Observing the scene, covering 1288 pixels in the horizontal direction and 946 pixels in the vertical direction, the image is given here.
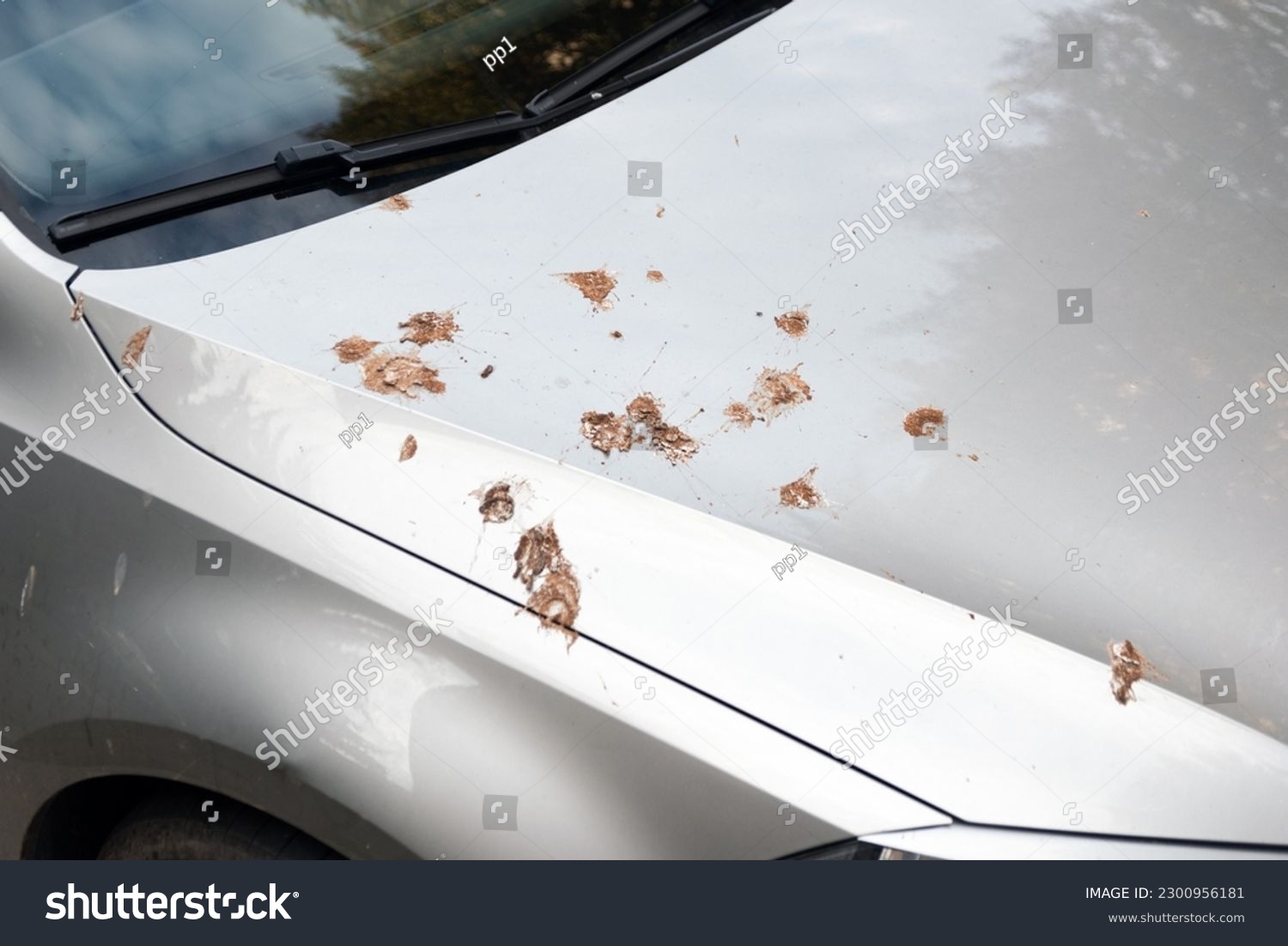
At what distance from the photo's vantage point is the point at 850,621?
1.43 m

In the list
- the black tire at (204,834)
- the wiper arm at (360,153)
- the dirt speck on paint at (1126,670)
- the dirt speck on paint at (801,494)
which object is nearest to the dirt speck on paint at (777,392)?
the dirt speck on paint at (801,494)

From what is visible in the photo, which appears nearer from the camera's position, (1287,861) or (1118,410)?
(1287,861)

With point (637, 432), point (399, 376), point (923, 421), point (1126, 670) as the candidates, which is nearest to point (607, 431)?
point (637, 432)

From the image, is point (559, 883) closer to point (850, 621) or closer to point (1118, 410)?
point (850, 621)

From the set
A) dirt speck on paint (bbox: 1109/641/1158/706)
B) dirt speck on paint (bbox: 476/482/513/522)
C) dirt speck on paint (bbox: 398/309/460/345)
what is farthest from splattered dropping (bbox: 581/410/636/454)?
dirt speck on paint (bbox: 1109/641/1158/706)

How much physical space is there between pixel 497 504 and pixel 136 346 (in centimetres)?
61

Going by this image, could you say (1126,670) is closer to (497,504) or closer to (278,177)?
(497,504)

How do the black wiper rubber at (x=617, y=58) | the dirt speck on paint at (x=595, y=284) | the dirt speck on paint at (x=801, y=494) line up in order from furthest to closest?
the black wiper rubber at (x=617, y=58) < the dirt speck on paint at (x=595, y=284) < the dirt speck on paint at (x=801, y=494)

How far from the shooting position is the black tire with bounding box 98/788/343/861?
5.18ft

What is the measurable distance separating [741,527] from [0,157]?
4.37ft

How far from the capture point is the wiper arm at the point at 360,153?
5.60ft

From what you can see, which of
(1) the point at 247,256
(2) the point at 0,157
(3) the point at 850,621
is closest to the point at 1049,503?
(3) the point at 850,621

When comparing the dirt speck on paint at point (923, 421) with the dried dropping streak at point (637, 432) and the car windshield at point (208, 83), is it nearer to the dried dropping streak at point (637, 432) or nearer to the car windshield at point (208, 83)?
the dried dropping streak at point (637, 432)

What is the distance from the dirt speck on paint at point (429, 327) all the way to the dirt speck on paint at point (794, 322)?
50cm
